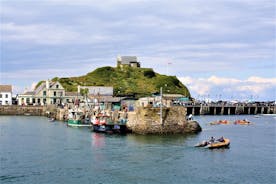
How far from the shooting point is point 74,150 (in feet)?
198

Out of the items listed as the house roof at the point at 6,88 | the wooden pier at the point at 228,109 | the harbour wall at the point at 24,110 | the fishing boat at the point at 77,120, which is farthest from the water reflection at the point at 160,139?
the house roof at the point at 6,88

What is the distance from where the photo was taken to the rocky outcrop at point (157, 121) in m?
75.3

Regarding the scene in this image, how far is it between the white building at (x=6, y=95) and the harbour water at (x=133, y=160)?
9067 cm

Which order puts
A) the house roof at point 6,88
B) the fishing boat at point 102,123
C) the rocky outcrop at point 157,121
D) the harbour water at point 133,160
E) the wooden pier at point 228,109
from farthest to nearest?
the house roof at point 6,88 < the wooden pier at point 228,109 < the fishing boat at point 102,123 < the rocky outcrop at point 157,121 < the harbour water at point 133,160

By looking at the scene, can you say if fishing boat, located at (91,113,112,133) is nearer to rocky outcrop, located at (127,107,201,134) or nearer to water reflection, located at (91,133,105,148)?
water reflection, located at (91,133,105,148)

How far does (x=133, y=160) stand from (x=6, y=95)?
11977 centimetres

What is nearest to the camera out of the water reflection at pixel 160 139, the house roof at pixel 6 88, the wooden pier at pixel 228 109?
the water reflection at pixel 160 139

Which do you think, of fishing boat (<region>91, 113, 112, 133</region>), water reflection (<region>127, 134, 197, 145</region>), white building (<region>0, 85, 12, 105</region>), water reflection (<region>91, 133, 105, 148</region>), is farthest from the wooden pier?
water reflection (<region>127, 134, 197, 145</region>)

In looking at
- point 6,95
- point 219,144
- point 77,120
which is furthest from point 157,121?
point 6,95

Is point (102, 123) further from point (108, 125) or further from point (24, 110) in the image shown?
point (24, 110)

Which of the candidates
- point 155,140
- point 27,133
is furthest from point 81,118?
point 155,140

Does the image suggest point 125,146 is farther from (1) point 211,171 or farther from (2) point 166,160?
(1) point 211,171

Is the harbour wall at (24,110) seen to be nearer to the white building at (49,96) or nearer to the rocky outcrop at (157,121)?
the white building at (49,96)

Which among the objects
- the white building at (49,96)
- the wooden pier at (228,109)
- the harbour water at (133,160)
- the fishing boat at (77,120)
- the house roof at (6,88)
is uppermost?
the house roof at (6,88)
